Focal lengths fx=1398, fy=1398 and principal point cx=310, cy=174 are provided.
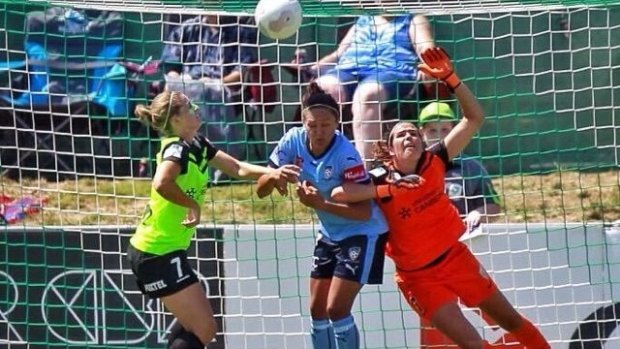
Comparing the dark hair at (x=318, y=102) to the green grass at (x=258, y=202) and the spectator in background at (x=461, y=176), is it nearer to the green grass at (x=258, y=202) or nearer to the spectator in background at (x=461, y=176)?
the spectator in background at (x=461, y=176)

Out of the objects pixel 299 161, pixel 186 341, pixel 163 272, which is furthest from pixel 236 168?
pixel 186 341

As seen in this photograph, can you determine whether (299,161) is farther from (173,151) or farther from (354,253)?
(173,151)

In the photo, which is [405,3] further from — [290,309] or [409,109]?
[290,309]

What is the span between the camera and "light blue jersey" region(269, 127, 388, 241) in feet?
24.1

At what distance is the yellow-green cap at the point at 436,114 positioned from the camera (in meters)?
8.59

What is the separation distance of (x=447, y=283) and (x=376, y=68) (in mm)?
1873

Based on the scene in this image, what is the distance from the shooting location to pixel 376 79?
28.8 feet

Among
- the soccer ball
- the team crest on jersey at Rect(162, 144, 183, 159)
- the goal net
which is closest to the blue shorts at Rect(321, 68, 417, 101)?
the goal net

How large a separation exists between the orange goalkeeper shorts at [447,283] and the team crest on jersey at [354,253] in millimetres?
349

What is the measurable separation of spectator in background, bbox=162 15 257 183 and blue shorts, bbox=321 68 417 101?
1.11m

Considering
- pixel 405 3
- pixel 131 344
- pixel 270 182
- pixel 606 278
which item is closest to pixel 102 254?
pixel 131 344

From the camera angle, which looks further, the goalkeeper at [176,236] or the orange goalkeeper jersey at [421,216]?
the orange goalkeeper jersey at [421,216]

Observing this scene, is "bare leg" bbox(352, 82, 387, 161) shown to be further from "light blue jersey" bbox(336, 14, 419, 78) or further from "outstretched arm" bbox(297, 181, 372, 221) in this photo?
"outstretched arm" bbox(297, 181, 372, 221)

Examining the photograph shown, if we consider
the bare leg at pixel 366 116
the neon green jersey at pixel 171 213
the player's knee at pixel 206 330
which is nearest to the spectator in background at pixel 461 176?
the bare leg at pixel 366 116
